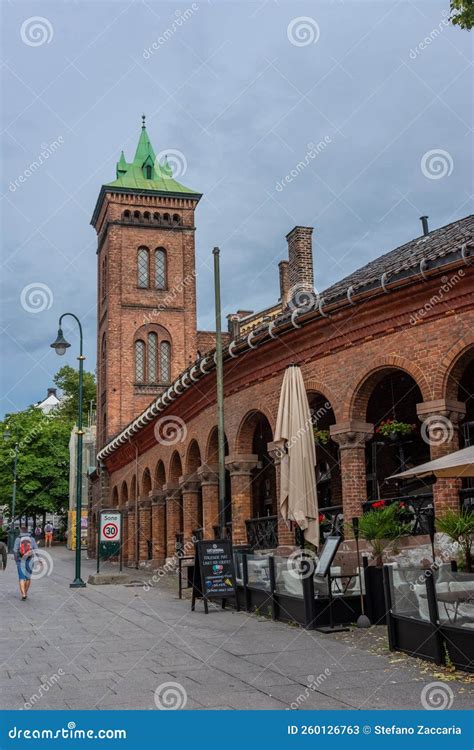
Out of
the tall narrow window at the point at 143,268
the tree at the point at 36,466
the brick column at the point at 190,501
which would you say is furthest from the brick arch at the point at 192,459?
the tree at the point at 36,466

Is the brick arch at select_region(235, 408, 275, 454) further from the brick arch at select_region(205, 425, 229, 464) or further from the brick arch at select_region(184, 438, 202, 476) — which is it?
the brick arch at select_region(184, 438, 202, 476)

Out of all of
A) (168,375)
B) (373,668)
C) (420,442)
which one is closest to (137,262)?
(168,375)

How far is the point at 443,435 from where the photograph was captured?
12258mm

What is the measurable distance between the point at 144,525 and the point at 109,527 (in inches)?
333

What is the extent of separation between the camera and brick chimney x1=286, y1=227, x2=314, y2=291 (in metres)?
26.6

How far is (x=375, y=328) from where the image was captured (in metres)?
13.7

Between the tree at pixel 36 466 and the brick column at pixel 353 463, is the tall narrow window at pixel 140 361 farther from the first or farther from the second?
the brick column at pixel 353 463

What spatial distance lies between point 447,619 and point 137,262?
37395 mm

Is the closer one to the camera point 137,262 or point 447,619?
point 447,619

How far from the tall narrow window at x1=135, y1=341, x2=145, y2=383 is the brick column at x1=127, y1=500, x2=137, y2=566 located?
10827mm

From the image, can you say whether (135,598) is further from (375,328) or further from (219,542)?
(375,328)

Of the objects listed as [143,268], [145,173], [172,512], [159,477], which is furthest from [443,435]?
[145,173]

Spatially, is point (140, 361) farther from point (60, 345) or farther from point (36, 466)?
point (60, 345)

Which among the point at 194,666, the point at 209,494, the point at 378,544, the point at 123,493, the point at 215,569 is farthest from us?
the point at 123,493
